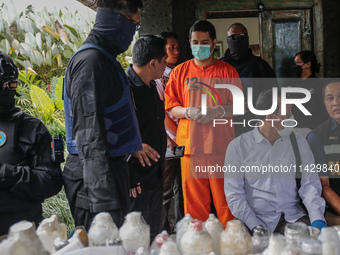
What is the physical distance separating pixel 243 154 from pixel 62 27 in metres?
7.84

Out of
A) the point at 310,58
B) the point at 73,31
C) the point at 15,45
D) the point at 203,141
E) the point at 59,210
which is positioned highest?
the point at 73,31

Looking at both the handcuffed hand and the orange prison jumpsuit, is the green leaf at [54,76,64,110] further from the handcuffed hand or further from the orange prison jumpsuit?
the handcuffed hand

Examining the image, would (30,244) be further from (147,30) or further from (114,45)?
(147,30)

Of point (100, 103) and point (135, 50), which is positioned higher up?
point (135, 50)

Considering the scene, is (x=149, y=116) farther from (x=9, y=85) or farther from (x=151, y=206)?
(x=9, y=85)

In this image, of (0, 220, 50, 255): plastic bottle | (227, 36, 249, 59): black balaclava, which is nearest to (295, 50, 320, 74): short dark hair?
(227, 36, 249, 59): black balaclava

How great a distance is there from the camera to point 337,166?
296cm

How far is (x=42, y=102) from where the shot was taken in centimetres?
660

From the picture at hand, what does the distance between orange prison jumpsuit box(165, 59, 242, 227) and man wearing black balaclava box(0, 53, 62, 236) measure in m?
1.40

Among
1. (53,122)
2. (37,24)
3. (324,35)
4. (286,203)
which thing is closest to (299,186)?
(286,203)

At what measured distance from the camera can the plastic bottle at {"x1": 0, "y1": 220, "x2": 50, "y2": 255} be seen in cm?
144

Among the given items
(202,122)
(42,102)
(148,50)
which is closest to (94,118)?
(148,50)

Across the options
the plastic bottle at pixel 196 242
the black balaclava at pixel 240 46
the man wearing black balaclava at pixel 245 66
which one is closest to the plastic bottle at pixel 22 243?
the plastic bottle at pixel 196 242

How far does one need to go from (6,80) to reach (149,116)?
1.04 m
